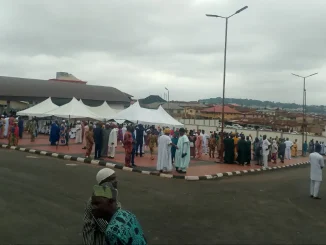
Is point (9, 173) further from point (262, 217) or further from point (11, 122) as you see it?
point (11, 122)

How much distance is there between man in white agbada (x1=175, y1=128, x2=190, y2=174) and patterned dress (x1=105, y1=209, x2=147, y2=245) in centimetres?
1166

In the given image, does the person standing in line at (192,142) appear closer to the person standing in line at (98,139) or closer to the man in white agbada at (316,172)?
the person standing in line at (98,139)

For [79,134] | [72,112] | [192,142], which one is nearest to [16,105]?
[79,134]

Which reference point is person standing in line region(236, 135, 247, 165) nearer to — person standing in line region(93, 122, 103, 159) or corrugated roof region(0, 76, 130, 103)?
person standing in line region(93, 122, 103, 159)

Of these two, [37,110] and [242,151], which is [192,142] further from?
[37,110]

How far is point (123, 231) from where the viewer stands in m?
2.52

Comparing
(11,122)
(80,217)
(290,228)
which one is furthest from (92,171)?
(11,122)

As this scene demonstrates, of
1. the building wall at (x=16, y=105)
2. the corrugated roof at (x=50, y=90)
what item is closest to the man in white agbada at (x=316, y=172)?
the corrugated roof at (x=50, y=90)

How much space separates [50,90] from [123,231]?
43280mm

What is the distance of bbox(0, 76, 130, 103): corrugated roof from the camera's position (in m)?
39.4

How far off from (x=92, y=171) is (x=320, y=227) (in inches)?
322

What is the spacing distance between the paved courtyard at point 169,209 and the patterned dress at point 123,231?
3466 mm

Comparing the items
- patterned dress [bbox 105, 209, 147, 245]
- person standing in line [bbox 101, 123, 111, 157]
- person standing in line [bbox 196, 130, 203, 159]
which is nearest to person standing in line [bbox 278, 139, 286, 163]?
person standing in line [bbox 196, 130, 203, 159]

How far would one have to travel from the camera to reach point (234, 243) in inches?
244
